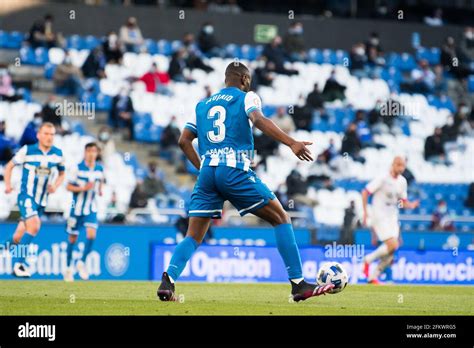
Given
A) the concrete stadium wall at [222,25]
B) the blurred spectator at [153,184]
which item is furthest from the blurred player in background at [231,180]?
the concrete stadium wall at [222,25]

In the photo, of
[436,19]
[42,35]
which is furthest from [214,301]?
→ [436,19]

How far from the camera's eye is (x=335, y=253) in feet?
74.9

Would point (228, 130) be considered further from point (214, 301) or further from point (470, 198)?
point (470, 198)

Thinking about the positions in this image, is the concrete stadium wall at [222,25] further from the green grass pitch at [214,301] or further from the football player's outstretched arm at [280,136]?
the football player's outstretched arm at [280,136]


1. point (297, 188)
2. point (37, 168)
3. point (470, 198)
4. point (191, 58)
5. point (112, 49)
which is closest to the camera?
point (37, 168)

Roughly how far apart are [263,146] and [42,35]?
6.60 metres

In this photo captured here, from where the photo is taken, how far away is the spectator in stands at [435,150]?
30859 mm

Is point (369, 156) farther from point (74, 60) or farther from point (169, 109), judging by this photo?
point (74, 60)

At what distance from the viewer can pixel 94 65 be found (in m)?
28.8

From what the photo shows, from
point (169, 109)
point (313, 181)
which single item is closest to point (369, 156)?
point (313, 181)

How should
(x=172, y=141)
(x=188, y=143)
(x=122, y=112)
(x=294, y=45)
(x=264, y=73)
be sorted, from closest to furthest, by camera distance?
1. (x=188, y=143)
2. (x=172, y=141)
3. (x=122, y=112)
4. (x=264, y=73)
5. (x=294, y=45)

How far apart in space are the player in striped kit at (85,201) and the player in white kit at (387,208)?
183 inches
